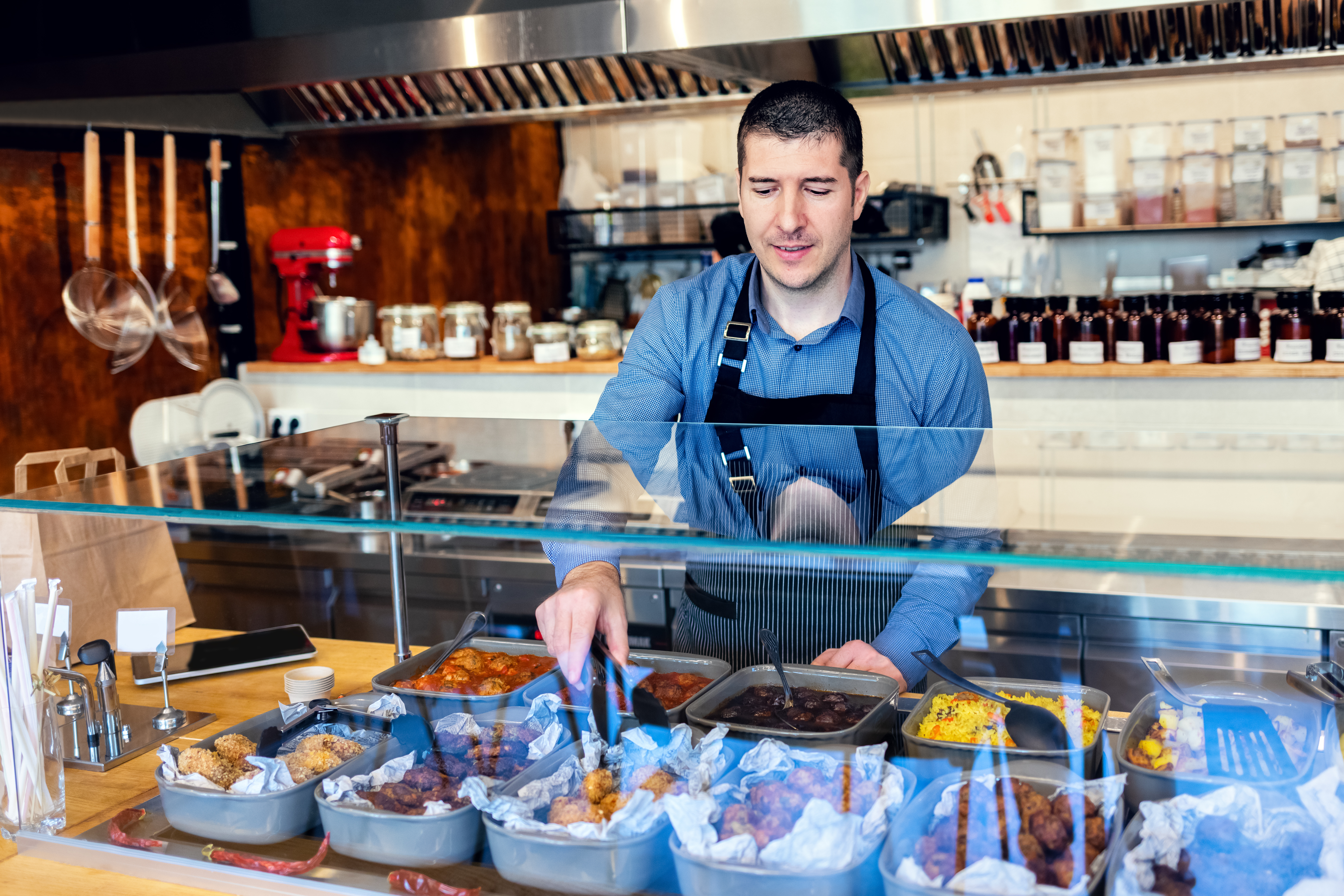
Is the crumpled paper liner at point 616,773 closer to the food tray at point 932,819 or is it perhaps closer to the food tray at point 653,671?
the food tray at point 653,671

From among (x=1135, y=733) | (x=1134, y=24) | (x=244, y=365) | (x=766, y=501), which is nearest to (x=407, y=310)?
(x=244, y=365)

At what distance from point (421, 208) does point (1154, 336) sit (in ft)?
9.72

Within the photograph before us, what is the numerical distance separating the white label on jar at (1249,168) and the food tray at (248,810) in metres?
4.14

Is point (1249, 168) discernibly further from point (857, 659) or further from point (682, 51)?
point (857, 659)

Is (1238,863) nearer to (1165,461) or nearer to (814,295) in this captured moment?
(1165,461)

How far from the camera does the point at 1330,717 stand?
3.31 feet

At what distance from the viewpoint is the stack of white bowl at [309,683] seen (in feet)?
4.76

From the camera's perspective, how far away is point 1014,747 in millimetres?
999

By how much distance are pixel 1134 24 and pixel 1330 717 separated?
2805mm

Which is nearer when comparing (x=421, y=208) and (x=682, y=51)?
(x=682, y=51)

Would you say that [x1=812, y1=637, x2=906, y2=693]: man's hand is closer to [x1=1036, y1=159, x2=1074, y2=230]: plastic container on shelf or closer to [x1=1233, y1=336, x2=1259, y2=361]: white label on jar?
[x1=1233, y1=336, x2=1259, y2=361]: white label on jar

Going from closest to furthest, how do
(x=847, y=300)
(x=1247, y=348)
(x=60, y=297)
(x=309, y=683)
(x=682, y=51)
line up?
(x=309, y=683) → (x=847, y=300) → (x=682, y=51) → (x=1247, y=348) → (x=60, y=297)

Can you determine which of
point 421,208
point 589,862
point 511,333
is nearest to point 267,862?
point 589,862

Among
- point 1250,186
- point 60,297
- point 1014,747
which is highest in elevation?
point 1250,186
